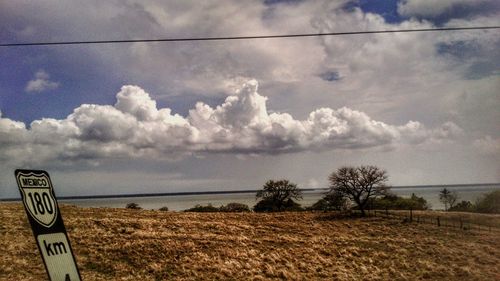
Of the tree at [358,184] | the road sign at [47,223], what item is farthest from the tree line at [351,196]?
the road sign at [47,223]

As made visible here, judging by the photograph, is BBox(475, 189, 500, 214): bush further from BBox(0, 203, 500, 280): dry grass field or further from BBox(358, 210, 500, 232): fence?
BBox(0, 203, 500, 280): dry grass field

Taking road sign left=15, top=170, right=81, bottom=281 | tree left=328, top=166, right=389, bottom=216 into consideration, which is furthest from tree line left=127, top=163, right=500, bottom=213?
road sign left=15, top=170, right=81, bottom=281

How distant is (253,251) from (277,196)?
5441 centimetres

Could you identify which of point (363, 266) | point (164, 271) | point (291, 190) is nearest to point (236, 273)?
point (164, 271)

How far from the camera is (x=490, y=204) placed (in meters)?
71.1

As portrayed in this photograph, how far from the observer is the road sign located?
5.92 meters

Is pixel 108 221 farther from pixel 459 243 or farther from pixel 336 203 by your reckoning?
pixel 336 203

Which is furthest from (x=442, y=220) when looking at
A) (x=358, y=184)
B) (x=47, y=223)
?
(x=47, y=223)

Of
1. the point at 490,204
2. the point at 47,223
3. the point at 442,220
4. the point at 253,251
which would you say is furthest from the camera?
the point at 490,204

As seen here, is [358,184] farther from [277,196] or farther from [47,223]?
[47,223]

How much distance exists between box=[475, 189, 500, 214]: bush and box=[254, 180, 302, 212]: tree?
3321cm

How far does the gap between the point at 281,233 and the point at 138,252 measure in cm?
1553

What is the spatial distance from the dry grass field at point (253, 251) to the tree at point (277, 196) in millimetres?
39515

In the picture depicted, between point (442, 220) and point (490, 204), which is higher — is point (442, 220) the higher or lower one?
the lower one
